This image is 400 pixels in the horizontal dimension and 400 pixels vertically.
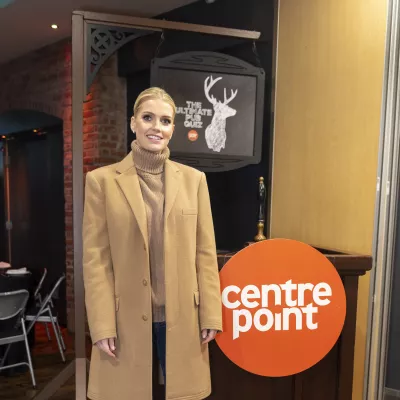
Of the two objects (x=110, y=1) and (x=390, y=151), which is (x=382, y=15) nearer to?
(x=390, y=151)

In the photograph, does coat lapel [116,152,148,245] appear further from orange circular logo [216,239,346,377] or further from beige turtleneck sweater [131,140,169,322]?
orange circular logo [216,239,346,377]

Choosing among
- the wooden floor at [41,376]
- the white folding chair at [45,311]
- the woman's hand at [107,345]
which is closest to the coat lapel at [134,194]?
the woman's hand at [107,345]

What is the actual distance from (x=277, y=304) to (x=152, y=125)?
94 cm

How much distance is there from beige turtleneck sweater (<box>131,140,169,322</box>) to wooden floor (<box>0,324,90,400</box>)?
2.00m

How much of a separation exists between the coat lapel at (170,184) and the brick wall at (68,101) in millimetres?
2446

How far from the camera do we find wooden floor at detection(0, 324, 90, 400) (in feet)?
10.5

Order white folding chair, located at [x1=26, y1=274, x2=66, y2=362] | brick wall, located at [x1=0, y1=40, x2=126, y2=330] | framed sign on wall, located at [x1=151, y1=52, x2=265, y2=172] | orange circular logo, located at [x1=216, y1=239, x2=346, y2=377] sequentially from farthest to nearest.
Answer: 1. brick wall, located at [x1=0, y1=40, x2=126, y2=330]
2. white folding chair, located at [x1=26, y1=274, x2=66, y2=362]
3. framed sign on wall, located at [x1=151, y1=52, x2=265, y2=172]
4. orange circular logo, located at [x1=216, y1=239, x2=346, y2=377]

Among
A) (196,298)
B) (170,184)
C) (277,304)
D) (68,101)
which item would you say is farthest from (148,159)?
(68,101)

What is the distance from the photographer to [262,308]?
1874 millimetres

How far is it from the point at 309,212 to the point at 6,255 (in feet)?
17.4

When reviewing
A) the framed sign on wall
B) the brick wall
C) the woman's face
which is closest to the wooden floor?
the brick wall

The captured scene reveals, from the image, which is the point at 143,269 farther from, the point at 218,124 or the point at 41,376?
the point at 41,376

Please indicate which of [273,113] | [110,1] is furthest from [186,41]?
[273,113]

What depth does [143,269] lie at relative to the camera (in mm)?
1585
